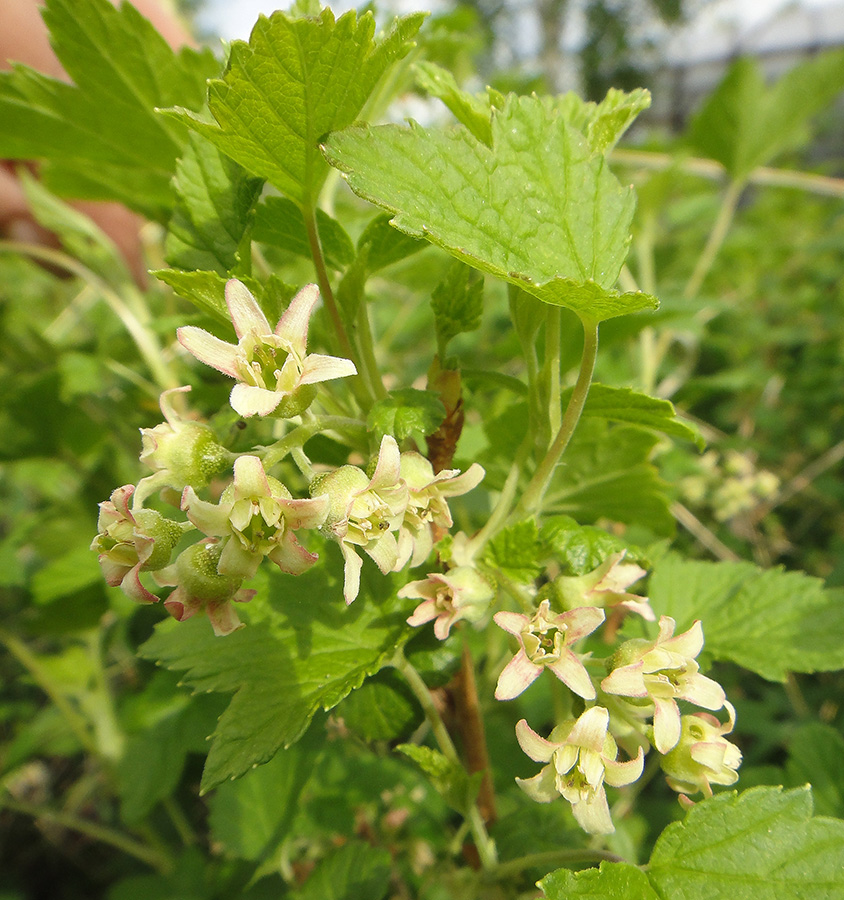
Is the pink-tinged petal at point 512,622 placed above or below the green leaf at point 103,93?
below

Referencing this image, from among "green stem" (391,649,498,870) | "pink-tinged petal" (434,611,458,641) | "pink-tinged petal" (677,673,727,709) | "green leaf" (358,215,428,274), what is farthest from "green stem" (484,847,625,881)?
"green leaf" (358,215,428,274)

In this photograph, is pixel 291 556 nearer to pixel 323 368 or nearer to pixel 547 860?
pixel 323 368

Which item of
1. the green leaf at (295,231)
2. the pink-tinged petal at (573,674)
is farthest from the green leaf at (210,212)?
the pink-tinged petal at (573,674)

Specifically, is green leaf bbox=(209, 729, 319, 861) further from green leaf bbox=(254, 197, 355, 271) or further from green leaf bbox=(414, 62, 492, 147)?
green leaf bbox=(414, 62, 492, 147)

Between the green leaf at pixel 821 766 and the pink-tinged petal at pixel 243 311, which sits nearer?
the pink-tinged petal at pixel 243 311

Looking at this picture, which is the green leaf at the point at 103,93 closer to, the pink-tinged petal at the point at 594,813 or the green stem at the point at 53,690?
the pink-tinged petal at the point at 594,813

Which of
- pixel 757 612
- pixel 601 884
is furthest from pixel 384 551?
pixel 757 612
